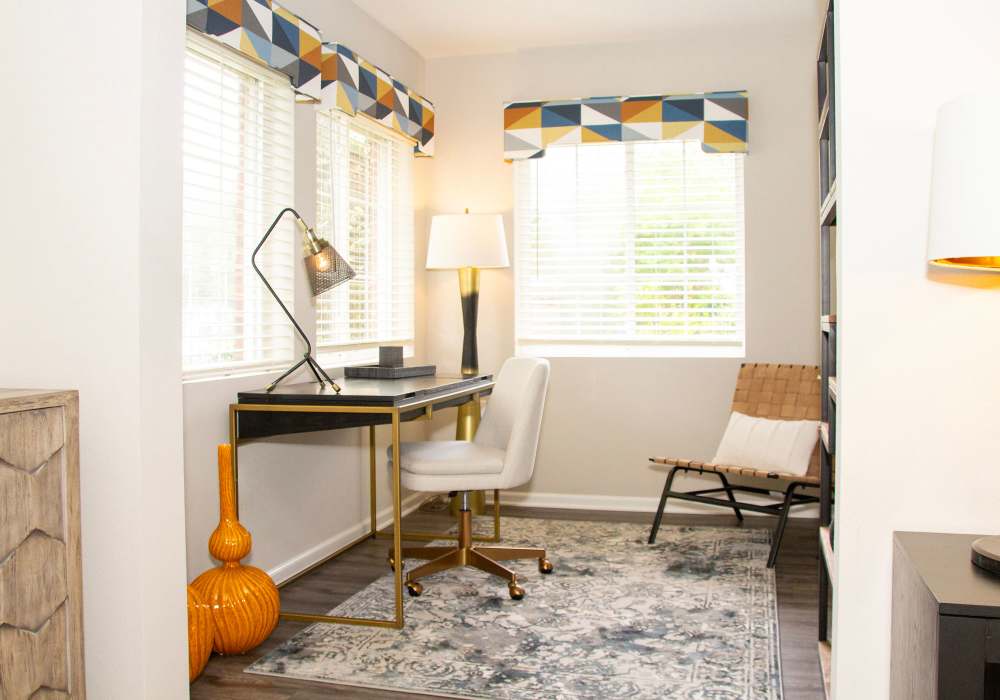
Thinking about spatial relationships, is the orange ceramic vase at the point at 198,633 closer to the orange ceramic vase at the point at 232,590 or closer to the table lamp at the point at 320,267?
the orange ceramic vase at the point at 232,590

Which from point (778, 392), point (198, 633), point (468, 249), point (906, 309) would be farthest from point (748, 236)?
point (198, 633)

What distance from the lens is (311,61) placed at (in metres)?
3.71

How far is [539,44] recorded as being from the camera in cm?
497

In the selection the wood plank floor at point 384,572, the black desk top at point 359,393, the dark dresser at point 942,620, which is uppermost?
the black desk top at point 359,393

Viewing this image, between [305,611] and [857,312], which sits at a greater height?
[857,312]

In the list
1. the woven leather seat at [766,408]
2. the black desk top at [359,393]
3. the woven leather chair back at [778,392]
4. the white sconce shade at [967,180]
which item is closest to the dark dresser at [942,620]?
the white sconce shade at [967,180]

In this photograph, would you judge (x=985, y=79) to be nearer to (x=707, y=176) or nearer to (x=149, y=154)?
(x=149, y=154)

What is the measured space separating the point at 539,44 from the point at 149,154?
3.29 m

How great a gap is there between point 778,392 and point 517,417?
162 centimetres

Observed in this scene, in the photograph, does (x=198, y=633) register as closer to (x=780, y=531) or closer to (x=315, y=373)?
(x=315, y=373)

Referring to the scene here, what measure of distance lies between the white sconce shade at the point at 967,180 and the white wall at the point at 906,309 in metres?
0.27

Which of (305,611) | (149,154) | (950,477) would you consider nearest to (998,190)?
(950,477)

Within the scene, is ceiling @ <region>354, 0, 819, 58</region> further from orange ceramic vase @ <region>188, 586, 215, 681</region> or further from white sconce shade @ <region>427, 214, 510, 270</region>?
orange ceramic vase @ <region>188, 586, 215, 681</region>

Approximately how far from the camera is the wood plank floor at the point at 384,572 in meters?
2.57
